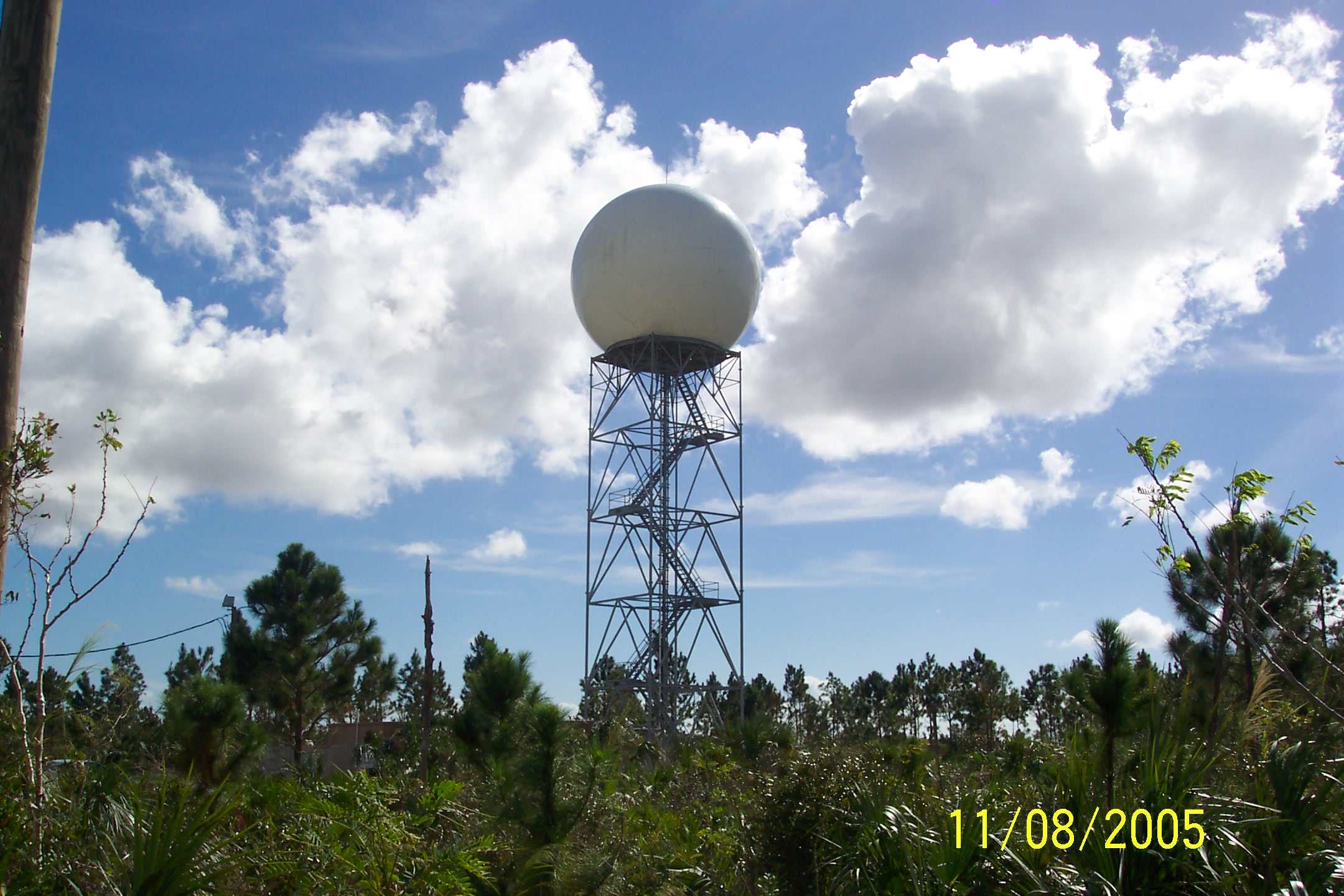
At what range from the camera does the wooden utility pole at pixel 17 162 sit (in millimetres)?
6578

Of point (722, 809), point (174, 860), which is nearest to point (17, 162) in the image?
point (174, 860)

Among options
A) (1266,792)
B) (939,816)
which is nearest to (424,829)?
(939,816)

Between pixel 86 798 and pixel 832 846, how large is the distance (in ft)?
17.6

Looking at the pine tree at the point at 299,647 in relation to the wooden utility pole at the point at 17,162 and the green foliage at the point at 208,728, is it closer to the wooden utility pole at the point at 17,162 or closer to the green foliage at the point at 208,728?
the green foliage at the point at 208,728

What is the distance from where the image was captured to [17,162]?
264 inches

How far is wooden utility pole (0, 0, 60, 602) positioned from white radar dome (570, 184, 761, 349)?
21.4m

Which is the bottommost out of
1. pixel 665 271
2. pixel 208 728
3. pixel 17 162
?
pixel 208 728

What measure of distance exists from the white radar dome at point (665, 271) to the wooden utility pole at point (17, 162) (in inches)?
841

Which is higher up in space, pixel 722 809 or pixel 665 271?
pixel 665 271
